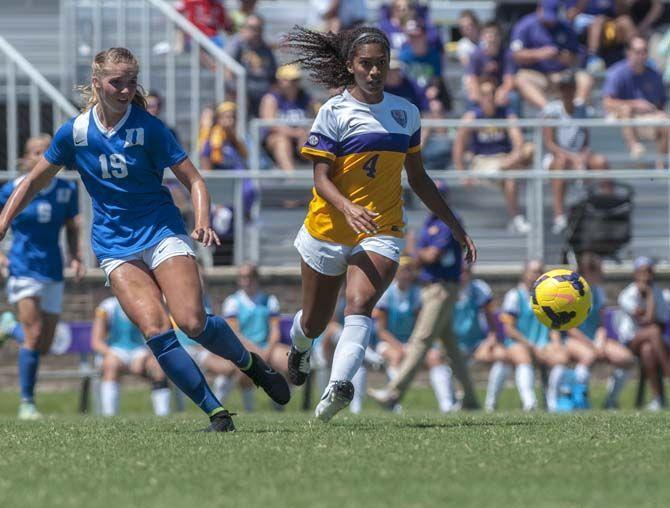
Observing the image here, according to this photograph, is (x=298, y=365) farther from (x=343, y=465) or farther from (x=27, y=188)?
(x=343, y=465)

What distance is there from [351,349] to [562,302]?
1822 mm

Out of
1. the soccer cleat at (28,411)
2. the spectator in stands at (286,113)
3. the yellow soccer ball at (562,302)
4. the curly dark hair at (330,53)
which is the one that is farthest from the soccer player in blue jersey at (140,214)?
the spectator in stands at (286,113)

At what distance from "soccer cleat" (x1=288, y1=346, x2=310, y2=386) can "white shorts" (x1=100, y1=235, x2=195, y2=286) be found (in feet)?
4.58

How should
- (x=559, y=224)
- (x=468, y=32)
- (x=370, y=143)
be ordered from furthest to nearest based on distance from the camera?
(x=468, y=32)
(x=559, y=224)
(x=370, y=143)

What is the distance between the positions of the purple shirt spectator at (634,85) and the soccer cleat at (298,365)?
10.6 m

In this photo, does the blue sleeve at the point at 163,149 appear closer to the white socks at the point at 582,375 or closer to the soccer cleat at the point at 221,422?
the soccer cleat at the point at 221,422

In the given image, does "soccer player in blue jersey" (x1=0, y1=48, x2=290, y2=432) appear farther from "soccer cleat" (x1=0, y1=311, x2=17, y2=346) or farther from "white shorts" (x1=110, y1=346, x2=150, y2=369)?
"white shorts" (x1=110, y1=346, x2=150, y2=369)

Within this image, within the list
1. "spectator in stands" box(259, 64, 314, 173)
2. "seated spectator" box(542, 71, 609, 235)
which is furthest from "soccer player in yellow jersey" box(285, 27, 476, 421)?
"seated spectator" box(542, 71, 609, 235)

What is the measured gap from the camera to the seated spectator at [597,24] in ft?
68.5

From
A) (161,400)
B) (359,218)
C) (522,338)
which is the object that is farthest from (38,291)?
(522,338)

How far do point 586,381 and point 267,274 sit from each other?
3.87 meters

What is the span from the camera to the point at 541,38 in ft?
65.5

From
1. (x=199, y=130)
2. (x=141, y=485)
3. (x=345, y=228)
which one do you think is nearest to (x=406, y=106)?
(x=345, y=228)

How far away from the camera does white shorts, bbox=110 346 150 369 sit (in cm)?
1541
